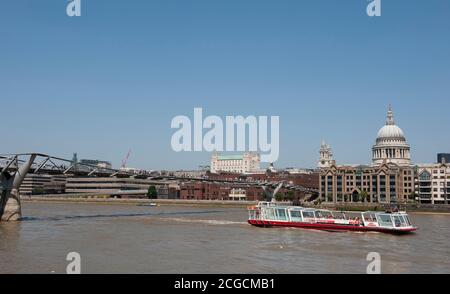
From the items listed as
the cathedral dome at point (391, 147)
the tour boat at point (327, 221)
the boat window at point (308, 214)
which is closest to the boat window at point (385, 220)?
the tour boat at point (327, 221)

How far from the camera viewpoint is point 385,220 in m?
47.1

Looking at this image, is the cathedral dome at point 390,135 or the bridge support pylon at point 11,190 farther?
the cathedral dome at point 390,135

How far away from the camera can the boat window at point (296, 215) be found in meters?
50.8

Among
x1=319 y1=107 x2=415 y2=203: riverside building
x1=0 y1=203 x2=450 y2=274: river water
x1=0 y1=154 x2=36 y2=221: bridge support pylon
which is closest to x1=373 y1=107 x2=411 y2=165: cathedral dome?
x1=319 y1=107 x2=415 y2=203: riverside building

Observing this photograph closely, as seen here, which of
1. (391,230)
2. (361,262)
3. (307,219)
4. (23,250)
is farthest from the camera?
(307,219)

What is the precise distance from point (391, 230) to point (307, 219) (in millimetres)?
7798

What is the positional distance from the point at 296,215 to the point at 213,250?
20822mm

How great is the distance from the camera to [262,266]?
26.0m

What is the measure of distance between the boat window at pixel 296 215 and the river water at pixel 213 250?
4955mm

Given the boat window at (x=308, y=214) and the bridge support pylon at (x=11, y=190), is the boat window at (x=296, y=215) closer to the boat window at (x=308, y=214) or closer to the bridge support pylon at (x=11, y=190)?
the boat window at (x=308, y=214)

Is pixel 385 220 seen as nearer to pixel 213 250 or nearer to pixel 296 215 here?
pixel 296 215

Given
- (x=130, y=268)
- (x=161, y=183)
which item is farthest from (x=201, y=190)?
(x=130, y=268)
